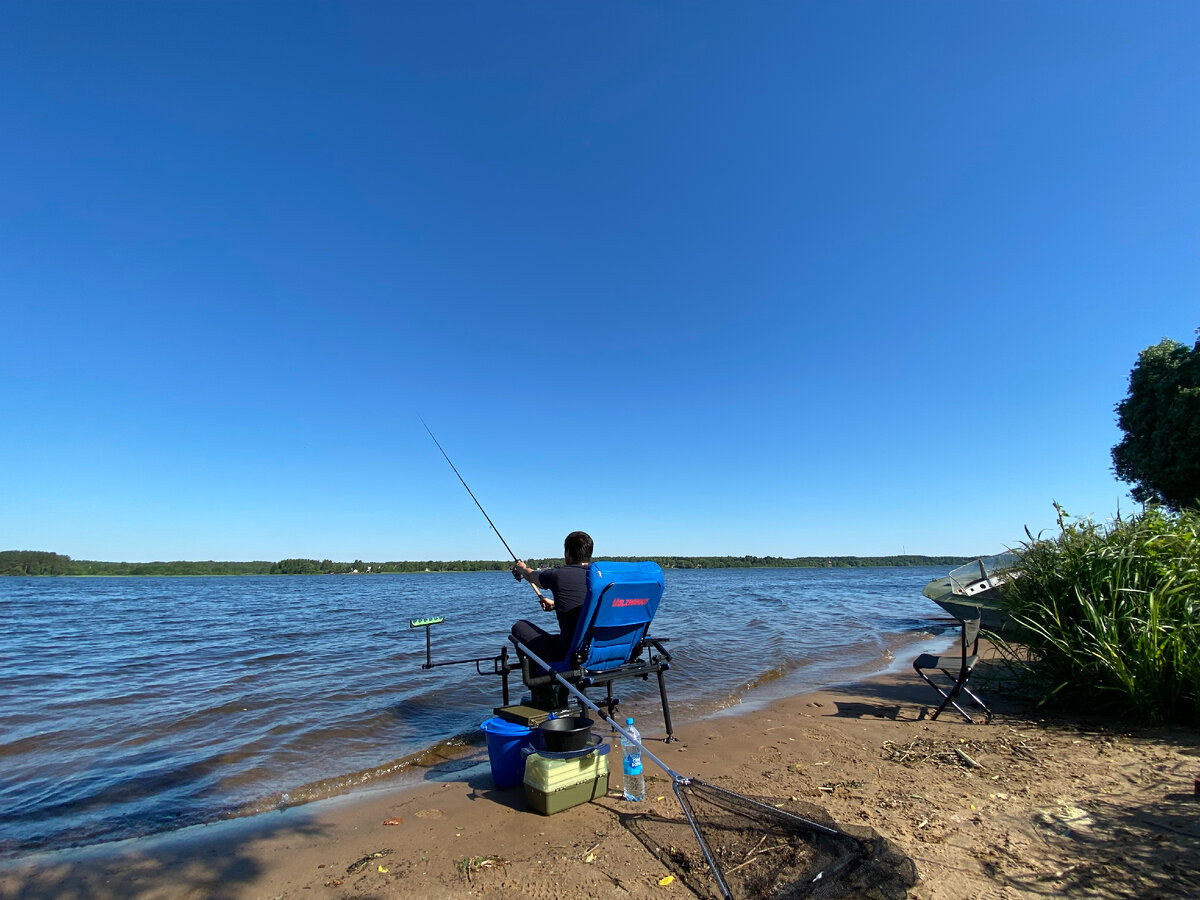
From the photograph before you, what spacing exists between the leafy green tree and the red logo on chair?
21546mm

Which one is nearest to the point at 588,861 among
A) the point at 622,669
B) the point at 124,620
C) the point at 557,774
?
the point at 557,774

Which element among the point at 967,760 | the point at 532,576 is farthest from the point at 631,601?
the point at 967,760

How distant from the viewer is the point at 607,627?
4.91m

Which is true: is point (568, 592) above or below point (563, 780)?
above

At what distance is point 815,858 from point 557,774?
1921 mm

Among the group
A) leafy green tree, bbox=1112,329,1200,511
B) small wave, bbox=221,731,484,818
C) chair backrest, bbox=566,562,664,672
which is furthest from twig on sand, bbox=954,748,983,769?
leafy green tree, bbox=1112,329,1200,511

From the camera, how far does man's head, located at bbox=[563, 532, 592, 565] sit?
5.52 metres

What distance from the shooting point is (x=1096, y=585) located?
6387 mm

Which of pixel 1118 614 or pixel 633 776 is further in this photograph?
Result: pixel 1118 614

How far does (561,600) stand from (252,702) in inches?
294

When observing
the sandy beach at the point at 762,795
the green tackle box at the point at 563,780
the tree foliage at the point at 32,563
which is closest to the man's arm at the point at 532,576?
the green tackle box at the point at 563,780

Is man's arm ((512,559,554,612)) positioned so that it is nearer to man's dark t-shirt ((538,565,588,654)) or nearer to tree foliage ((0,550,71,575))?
man's dark t-shirt ((538,565,588,654))

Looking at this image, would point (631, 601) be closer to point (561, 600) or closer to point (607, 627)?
point (607, 627)

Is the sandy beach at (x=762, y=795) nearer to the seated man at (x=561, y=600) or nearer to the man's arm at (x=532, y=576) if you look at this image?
the seated man at (x=561, y=600)
